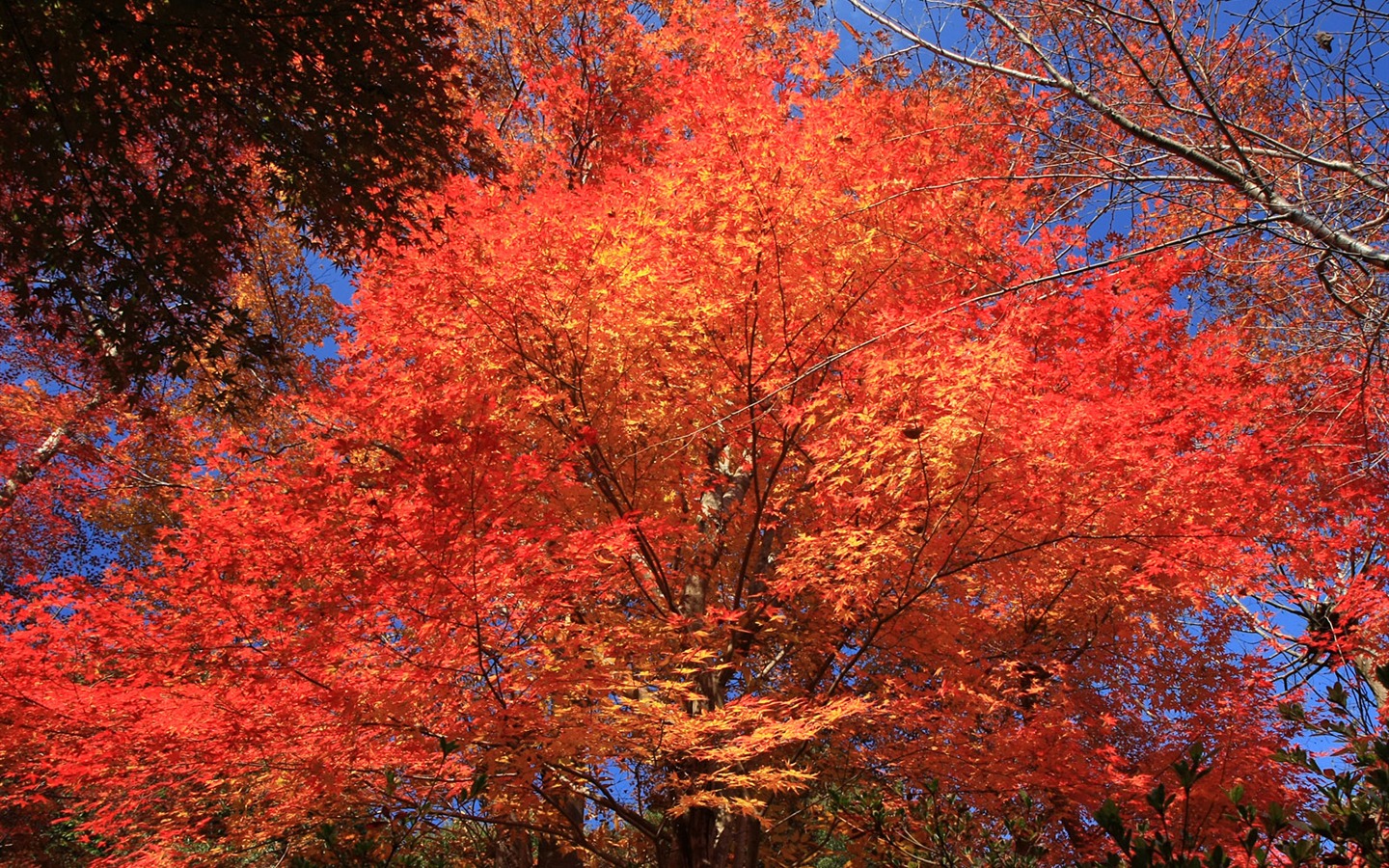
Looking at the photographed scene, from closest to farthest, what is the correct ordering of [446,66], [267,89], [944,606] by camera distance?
[267,89]
[446,66]
[944,606]

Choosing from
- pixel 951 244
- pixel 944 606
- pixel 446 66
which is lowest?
pixel 944 606

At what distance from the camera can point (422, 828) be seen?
28.1 ft

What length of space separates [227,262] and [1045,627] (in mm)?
9716

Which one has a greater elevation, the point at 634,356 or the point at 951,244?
the point at 951,244

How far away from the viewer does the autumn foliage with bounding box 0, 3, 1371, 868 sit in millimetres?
6012

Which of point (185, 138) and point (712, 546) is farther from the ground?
point (185, 138)

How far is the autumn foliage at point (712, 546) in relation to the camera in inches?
A: 237

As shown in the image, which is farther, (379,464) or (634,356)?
(379,464)

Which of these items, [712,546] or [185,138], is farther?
[712,546]

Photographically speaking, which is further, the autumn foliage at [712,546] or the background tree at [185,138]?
the autumn foliage at [712,546]

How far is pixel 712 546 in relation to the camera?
8.43 meters

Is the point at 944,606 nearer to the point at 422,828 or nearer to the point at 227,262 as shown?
the point at 422,828

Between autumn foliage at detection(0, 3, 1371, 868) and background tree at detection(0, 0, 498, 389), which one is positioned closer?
background tree at detection(0, 0, 498, 389)

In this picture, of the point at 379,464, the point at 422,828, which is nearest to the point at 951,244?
the point at 379,464
